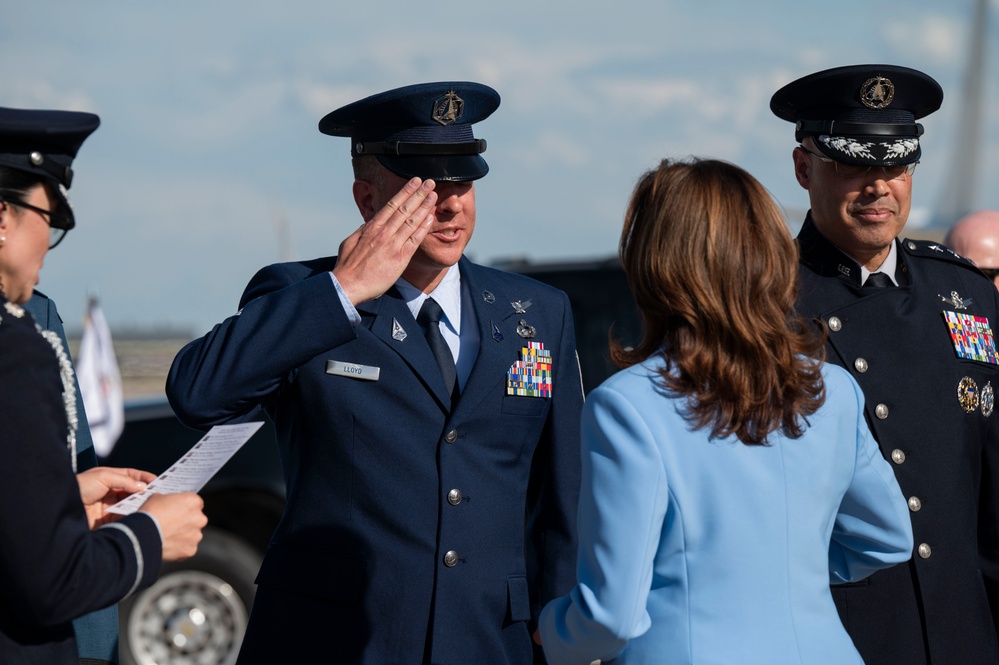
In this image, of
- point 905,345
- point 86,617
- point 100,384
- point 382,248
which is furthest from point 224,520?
point 905,345

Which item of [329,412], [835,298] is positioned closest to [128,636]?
[329,412]

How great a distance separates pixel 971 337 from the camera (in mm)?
3340

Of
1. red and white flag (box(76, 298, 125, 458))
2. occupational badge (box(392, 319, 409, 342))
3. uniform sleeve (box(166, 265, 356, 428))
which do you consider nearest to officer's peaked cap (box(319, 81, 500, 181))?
occupational badge (box(392, 319, 409, 342))

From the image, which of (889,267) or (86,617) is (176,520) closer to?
(86,617)

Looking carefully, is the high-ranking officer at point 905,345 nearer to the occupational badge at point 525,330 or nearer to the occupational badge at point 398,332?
the occupational badge at point 525,330

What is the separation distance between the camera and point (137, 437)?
701 centimetres

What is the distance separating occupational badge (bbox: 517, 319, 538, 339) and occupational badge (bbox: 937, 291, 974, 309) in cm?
106

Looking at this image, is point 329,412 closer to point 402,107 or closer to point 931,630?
point 402,107

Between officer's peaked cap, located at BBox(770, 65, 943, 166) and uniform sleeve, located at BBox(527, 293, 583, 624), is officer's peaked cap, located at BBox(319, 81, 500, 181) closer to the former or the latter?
uniform sleeve, located at BBox(527, 293, 583, 624)

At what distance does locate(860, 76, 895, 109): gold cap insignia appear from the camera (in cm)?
334

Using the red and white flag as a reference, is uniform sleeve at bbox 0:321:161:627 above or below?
above

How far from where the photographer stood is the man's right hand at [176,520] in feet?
7.64

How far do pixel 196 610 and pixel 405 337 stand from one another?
14.1ft

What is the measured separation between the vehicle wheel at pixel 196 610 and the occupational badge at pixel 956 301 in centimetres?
444
